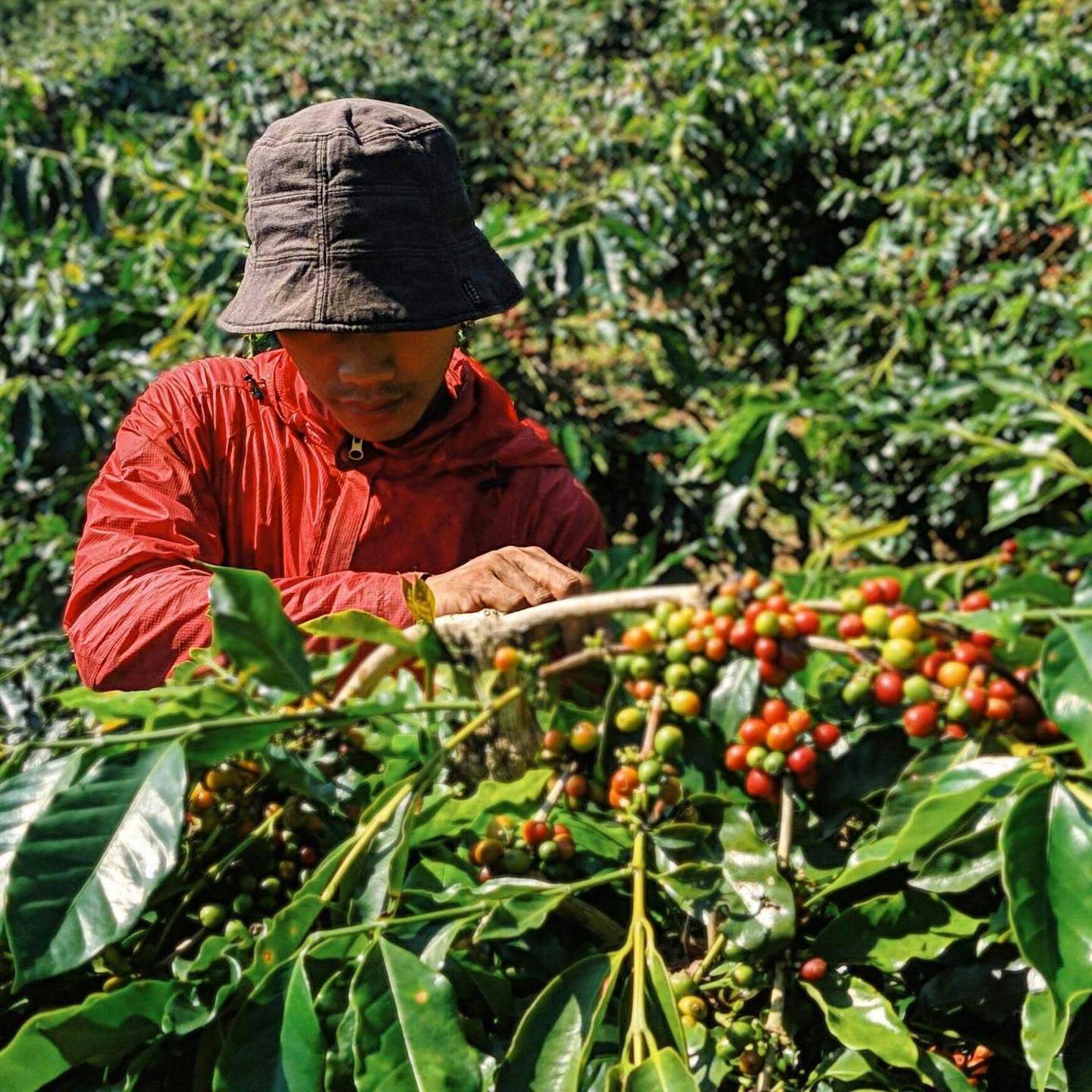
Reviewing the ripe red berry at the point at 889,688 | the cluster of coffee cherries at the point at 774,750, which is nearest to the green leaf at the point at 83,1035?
the cluster of coffee cherries at the point at 774,750

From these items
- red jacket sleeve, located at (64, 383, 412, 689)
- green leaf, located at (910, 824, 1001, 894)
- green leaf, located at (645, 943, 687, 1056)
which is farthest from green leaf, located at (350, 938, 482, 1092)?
green leaf, located at (910, 824, 1001, 894)

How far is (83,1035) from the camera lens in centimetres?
70

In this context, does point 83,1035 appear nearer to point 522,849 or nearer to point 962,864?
point 522,849

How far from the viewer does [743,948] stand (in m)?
0.80

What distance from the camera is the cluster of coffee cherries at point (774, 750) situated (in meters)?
0.90

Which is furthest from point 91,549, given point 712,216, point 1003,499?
point 712,216

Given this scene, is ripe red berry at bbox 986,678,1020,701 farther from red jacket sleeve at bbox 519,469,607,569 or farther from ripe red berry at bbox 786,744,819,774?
red jacket sleeve at bbox 519,469,607,569

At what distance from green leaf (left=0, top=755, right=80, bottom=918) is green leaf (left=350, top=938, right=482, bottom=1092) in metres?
0.21

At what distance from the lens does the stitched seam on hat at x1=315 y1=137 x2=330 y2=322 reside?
26.6 inches

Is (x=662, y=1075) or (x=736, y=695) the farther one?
(x=736, y=695)

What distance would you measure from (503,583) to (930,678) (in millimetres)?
378

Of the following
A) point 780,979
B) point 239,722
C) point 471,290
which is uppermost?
point 471,290

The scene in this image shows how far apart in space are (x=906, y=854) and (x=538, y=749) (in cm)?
29

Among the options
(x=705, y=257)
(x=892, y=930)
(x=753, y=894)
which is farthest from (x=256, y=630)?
(x=705, y=257)
